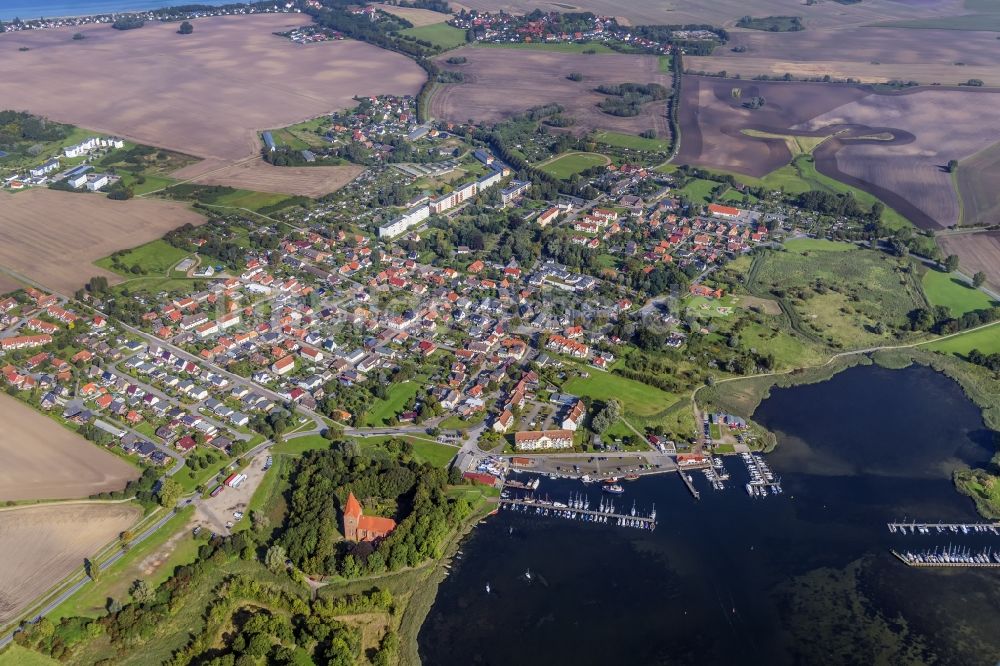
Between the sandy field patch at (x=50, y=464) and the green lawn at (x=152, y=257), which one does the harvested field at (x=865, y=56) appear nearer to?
the green lawn at (x=152, y=257)

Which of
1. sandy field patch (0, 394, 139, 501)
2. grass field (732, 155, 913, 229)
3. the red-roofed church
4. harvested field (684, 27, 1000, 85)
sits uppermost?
harvested field (684, 27, 1000, 85)

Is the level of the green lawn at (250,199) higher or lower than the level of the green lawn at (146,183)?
higher

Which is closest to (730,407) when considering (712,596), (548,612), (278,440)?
(712,596)

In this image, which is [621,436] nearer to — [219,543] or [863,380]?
[863,380]

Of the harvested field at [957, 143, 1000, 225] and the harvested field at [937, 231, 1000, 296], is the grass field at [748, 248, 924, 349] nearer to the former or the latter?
the harvested field at [937, 231, 1000, 296]

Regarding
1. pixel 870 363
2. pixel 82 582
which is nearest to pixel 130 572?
pixel 82 582

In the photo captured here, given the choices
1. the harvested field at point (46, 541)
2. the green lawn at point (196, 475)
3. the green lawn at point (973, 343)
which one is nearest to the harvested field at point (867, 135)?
the green lawn at point (973, 343)

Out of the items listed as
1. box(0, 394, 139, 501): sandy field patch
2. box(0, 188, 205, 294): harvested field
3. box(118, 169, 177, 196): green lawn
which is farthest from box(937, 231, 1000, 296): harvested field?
box(118, 169, 177, 196): green lawn
